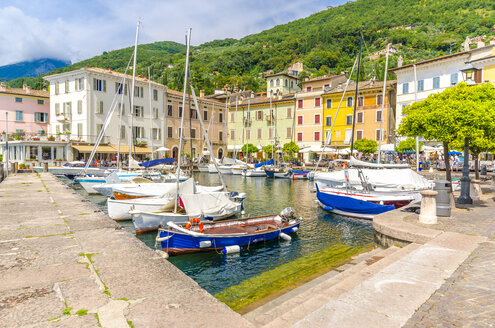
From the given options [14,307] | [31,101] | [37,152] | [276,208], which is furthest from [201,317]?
[31,101]

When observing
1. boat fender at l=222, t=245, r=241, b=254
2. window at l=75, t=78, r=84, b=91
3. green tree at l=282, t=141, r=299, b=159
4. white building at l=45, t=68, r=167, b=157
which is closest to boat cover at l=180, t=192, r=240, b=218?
boat fender at l=222, t=245, r=241, b=254

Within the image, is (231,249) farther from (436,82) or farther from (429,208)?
(436,82)

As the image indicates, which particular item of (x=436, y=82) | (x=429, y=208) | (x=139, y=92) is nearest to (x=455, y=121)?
(x=429, y=208)

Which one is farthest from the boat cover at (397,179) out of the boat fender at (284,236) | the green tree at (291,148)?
the green tree at (291,148)

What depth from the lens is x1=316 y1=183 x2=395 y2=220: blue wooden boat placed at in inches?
677

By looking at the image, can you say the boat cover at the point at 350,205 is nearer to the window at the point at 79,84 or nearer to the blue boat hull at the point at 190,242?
the blue boat hull at the point at 190,242

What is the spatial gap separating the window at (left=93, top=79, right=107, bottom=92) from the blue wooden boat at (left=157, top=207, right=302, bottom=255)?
40.1 metres

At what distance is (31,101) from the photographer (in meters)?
50.2

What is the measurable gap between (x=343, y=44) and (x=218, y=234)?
119201 millimetres

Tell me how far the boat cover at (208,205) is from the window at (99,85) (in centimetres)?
3791

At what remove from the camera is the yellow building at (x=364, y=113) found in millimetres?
48062

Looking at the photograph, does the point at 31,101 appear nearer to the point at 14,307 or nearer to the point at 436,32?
the point at 14,307

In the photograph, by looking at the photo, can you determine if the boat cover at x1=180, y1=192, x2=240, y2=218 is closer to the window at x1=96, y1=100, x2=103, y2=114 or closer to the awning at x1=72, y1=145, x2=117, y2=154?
the awning at x1=72, y1=145, x2=117, y2=154

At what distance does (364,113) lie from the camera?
164ft
